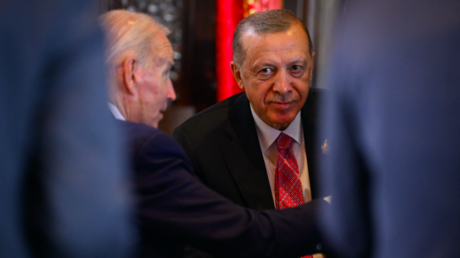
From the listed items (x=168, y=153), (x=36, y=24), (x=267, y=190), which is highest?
(x=36, y=24)

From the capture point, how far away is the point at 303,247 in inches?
37.4

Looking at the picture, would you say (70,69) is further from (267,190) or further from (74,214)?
(267,190)

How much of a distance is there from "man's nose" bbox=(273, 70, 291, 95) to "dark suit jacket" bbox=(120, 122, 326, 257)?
1.65ft

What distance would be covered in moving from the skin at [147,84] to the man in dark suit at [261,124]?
1.43ft

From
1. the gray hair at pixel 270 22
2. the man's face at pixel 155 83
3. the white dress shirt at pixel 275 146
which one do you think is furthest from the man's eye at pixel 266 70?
the man's face at pixel 155 83

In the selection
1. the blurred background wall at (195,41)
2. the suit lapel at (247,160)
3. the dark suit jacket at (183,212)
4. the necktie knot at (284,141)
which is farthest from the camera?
the blurred background wall at (195,41)

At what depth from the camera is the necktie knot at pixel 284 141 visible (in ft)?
4.45

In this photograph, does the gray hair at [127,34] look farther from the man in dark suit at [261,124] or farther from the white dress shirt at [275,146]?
the white dress shirt at [275,146]

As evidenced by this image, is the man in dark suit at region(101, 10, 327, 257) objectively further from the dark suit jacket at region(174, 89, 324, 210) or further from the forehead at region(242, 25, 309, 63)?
the forehead at region(242, 25, 309, 63)

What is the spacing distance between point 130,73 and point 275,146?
2.25ft

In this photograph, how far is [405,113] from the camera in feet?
1.98

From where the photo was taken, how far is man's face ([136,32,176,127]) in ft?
2.92

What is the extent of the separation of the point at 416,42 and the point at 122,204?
20.7 inches

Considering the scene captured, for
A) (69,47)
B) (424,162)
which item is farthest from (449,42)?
(69,47)
